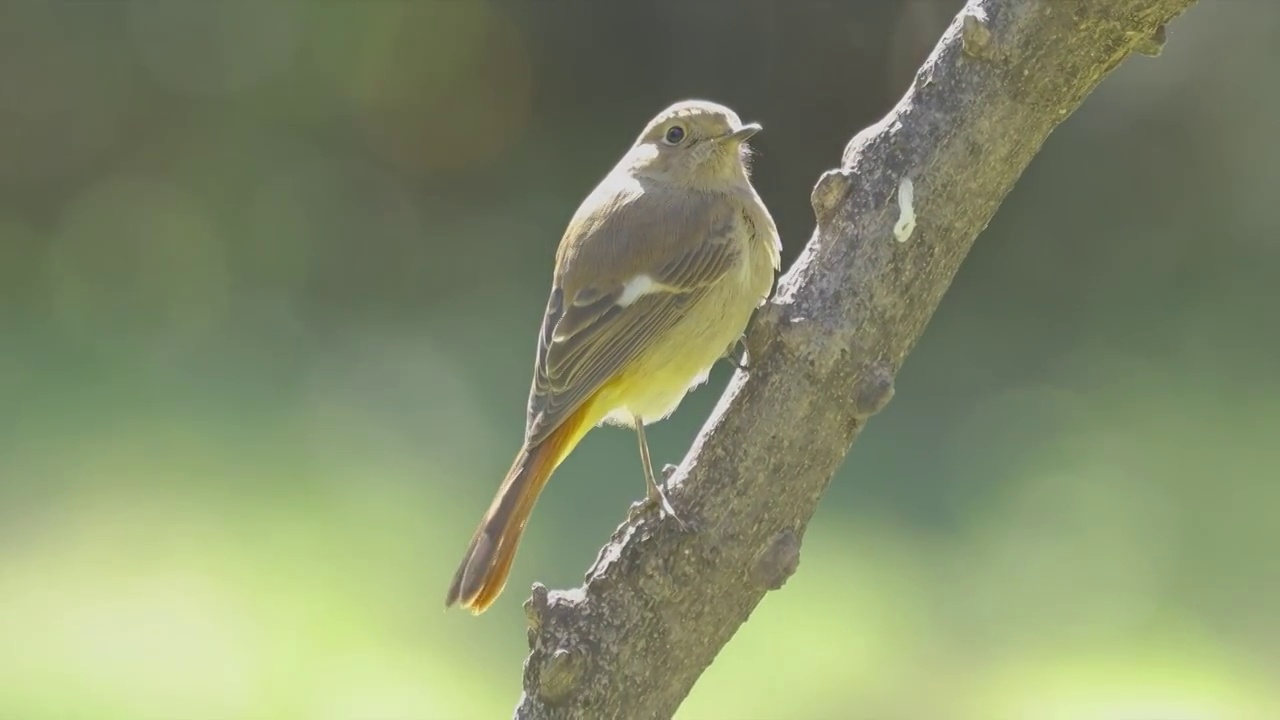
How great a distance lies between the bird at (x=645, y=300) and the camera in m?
2.69

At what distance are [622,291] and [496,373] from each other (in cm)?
287

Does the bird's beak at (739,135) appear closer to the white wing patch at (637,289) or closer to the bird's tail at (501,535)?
the white wing patch at (637,289)

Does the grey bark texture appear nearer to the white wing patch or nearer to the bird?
the bird

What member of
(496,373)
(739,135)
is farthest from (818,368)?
(496,373)

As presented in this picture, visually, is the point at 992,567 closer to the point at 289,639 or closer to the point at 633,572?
the point at 289,639

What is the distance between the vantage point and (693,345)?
277cm

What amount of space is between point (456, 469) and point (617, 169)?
2.15 metres

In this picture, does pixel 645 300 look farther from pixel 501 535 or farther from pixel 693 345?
pixel 501 535

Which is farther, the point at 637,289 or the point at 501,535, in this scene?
the point at 637,289

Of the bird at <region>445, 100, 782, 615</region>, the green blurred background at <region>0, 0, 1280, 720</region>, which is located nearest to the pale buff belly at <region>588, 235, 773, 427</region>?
the bird at <region>445, 100, 782, 615</region>

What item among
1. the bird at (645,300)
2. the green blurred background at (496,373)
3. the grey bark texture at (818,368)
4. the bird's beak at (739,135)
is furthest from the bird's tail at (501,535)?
the green blurred background at (496,373)

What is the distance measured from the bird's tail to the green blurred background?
5.56ft

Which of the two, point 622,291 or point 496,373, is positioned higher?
point 496,373

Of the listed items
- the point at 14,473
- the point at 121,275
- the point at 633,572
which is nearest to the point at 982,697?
the point at 633,572
